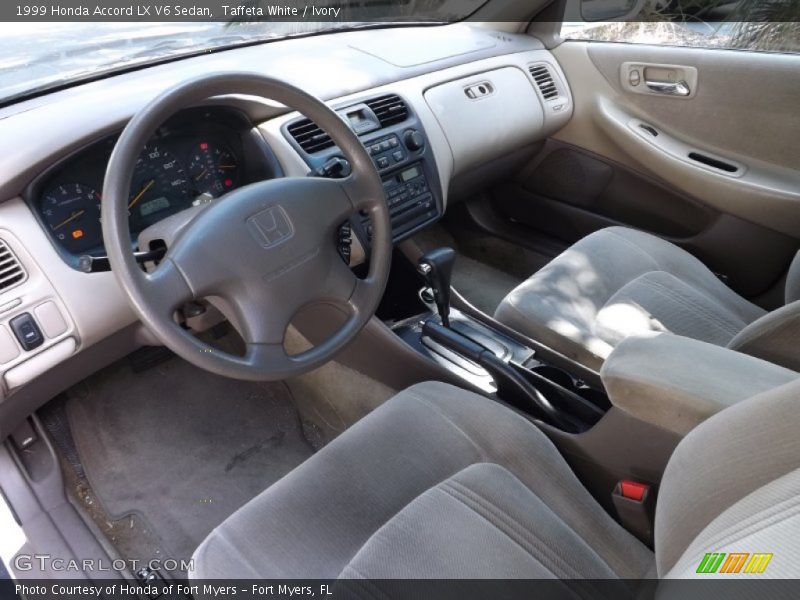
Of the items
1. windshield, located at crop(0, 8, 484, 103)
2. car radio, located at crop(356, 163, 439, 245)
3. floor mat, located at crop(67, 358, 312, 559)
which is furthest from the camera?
car radio, located at crop(356, 163, 439, 245)

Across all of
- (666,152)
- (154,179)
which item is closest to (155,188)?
(154,179)

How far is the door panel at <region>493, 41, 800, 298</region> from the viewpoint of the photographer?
79.1 inches

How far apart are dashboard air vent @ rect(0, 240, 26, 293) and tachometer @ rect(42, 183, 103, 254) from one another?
10 centimetres

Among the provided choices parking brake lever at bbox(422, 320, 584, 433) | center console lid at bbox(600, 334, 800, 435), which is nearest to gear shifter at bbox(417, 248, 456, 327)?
parking brake lever at bbox(422, 320, 584, 433)

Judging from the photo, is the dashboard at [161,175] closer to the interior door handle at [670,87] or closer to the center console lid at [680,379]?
the center console lid at [680,379]

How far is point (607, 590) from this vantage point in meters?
1.01

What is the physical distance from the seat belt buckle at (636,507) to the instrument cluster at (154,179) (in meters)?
0.96

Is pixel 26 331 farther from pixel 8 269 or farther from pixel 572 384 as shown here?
pixel 572 384

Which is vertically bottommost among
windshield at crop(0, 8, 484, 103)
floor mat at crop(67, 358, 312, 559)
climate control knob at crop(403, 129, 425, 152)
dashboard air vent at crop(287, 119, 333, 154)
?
floor mat at crop(67, 358, 312, 559)

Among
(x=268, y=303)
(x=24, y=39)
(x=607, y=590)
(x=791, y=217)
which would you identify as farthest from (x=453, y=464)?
(x=791, y=217)

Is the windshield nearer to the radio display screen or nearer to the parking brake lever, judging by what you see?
the radio display screen

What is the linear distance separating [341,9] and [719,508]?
185cm

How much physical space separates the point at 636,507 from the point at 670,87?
1.50m

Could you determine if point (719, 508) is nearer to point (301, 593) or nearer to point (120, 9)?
point (301, 593)
